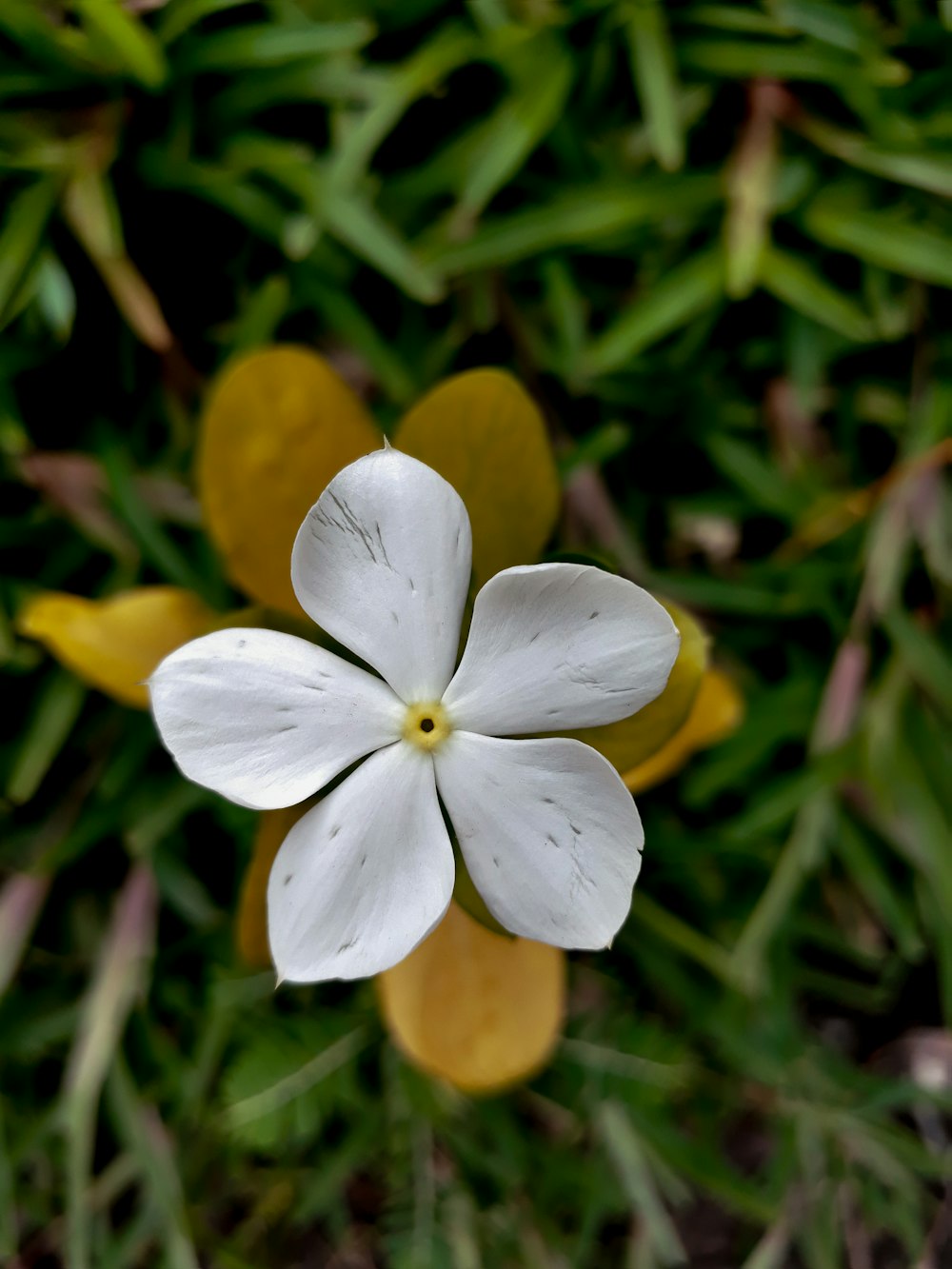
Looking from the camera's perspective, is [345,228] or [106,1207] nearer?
[345,228]

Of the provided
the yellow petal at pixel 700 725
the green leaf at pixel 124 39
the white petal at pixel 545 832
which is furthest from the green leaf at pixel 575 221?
the white petal at pixel 545 832

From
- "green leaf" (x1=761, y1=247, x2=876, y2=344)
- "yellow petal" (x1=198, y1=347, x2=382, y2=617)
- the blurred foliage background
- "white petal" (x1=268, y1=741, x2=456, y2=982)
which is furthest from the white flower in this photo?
"green leaf" (x1=761, y1=247, x2=876, y2=344)

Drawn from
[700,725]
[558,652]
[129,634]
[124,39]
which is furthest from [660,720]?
[124,39]

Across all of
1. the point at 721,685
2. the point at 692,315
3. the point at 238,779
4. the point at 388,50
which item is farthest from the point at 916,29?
the point at 238,779

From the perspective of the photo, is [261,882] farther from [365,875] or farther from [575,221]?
[575,221]

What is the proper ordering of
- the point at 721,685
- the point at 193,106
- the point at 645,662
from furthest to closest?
the point at 193,106 → the point at 721,685 → the point at 645,662

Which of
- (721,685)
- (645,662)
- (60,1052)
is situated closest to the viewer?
(645,662)

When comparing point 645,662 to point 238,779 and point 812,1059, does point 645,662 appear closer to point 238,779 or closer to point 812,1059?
point 238,779
